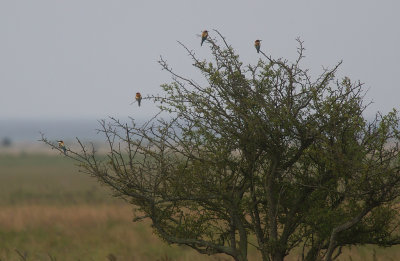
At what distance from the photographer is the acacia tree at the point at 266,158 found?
9.49 m

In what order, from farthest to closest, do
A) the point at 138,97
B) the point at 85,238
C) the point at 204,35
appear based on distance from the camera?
the point at 85,238, the point at 138,97, the point at 204,35

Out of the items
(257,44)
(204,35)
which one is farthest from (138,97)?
(257,44)

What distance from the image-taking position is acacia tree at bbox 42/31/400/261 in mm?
9492

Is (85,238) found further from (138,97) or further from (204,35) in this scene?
(204,35)

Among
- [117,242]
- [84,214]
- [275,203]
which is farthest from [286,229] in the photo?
[84,214]

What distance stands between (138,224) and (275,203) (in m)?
14.4

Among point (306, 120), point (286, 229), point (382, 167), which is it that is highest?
point (306, 120)

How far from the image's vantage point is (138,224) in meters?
24.2

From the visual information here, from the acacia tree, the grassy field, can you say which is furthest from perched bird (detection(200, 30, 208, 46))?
the grassy field

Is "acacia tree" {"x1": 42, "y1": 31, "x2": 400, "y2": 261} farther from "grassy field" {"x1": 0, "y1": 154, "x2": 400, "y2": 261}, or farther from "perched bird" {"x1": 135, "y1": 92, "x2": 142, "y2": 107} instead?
"grassy field" {"x1": 0, "y1": 154, "x2": 400, "y2": 261}

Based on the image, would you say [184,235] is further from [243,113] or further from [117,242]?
[117,242]

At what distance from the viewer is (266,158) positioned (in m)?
10.4

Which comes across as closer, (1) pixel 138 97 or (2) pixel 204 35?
(2) pixel 204 35

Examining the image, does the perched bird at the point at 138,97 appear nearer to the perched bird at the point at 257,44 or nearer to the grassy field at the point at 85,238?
the perched bird at the point at 257,44
